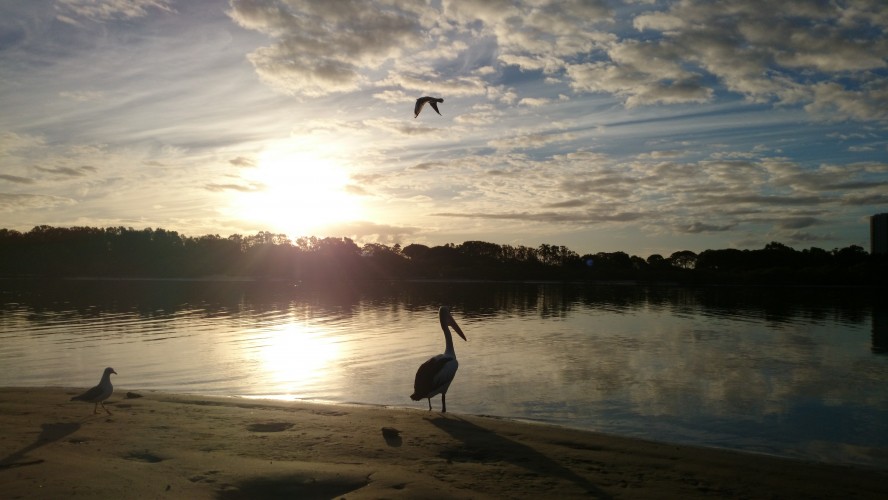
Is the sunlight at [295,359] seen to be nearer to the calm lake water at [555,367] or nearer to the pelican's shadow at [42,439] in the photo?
Answer: the calm lake water at [555,367]

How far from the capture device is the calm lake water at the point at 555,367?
12.4m

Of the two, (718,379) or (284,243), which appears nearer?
(718,379)

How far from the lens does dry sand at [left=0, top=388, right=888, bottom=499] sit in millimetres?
7066

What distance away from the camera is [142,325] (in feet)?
102

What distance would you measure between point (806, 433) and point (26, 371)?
1955cm

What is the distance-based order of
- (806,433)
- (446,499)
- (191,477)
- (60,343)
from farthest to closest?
(60,343)
(806,433)
(191,477)
(446,499)

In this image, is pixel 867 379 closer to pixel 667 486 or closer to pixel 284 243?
pixel 667 486

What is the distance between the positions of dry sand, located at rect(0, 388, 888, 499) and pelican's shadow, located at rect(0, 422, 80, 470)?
0.07 feet

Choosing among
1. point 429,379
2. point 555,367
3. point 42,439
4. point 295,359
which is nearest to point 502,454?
point 429,379

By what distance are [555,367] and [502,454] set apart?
1051cm

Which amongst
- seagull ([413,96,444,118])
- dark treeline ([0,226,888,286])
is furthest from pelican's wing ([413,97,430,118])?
dark treeline ([0,226,888,286])

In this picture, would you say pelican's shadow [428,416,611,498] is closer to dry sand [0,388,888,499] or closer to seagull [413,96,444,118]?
dry sand [0,388,888,499]


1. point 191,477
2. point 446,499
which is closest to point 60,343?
point 191,477

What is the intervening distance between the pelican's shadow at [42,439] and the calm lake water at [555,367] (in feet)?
16.9
